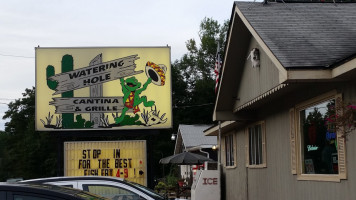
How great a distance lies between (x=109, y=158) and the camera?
70.8ft

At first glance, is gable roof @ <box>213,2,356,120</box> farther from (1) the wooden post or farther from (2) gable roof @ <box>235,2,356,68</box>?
(1) the wooden post

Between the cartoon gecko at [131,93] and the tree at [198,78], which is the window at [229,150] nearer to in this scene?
the cartoon gecko at [131,93]

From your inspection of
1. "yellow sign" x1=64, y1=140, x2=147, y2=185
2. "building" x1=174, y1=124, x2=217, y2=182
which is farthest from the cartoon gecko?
"building" x1=174, y1=124, x2=217, y2=182

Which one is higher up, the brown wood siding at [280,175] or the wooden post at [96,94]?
the wooden post at [96,94]

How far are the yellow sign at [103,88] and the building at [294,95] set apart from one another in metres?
6.50

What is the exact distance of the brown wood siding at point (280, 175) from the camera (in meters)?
9.86

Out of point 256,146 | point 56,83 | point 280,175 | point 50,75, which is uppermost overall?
point 50,75

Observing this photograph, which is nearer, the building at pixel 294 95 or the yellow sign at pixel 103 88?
the building at pixel 294 95

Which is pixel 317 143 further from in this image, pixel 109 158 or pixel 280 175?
pixel 109 158

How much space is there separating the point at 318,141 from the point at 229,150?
35.1ft

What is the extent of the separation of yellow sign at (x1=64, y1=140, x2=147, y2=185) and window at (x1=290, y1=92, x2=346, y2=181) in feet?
32.1

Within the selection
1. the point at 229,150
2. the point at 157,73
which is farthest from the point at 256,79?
the point at 157,73

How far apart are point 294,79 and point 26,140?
210 ft

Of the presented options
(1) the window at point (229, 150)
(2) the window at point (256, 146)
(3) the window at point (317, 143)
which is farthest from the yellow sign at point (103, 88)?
(3) the window at point (317, 143)
